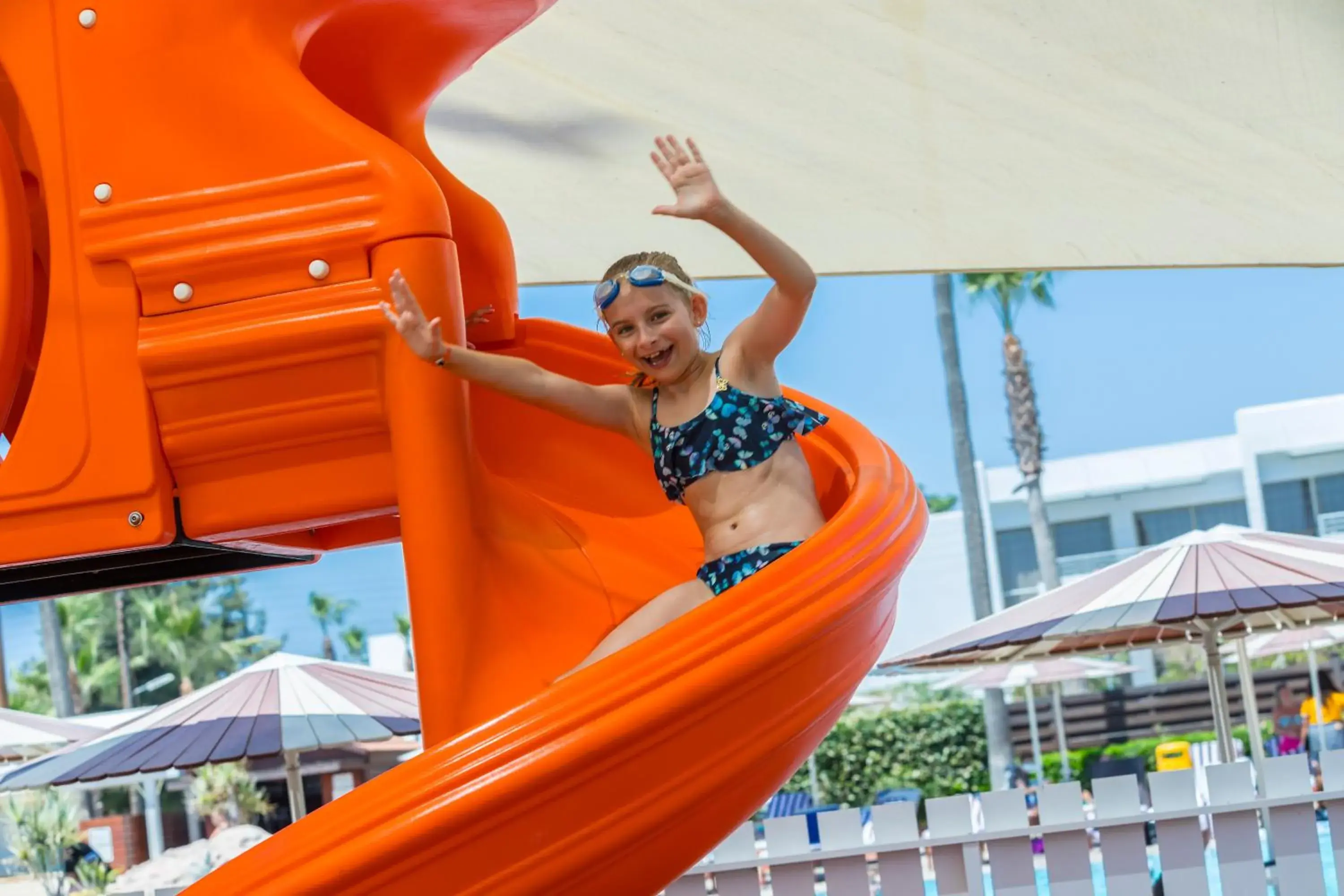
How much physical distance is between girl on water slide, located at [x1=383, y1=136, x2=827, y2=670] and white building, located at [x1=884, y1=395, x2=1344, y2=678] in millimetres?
27541

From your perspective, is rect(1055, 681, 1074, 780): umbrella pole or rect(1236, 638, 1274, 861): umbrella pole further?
rect(1055, 681, 1074, 780): umbrella pole

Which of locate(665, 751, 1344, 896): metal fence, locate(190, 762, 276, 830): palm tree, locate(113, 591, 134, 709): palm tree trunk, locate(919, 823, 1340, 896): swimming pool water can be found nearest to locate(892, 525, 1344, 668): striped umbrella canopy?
locate(919, 823, 1340, 896): swimming pool water

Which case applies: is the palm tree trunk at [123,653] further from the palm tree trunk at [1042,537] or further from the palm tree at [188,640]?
the palm tree trunk at [1042,537]

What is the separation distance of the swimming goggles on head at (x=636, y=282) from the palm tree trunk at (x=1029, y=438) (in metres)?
24.7

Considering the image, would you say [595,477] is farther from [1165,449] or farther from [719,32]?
[1165,449]

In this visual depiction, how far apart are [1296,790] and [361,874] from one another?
4.18m

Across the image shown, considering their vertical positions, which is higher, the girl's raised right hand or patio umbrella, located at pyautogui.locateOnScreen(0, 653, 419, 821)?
the girl's raised right hand

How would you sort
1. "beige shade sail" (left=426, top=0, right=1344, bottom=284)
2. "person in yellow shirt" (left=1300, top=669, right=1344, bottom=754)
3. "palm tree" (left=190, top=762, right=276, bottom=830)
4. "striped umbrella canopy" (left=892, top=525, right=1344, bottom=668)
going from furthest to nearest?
"palm tree" (left=190, top=762, right=276, bottom=830), "person in yellow shirt" (left=1300, top=669, right=1344, bottom=754), "striped umbrella canopy" (left=892, top=525, right=1344, bottom=668), "beige shade sail" (left=426, top=0, right=1344, bottom=284)

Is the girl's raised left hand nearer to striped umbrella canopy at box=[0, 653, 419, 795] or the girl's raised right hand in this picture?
the girl's raised right hand

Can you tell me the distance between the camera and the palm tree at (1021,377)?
27266 mm

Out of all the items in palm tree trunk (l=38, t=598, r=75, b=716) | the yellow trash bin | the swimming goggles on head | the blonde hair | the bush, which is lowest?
the bush

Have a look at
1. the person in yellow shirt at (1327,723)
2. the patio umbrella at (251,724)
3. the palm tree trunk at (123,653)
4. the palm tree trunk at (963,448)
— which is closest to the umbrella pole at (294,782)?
the patio umbrella at (251,724)

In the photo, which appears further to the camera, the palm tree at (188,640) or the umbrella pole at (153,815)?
the palm tree at (188,640)

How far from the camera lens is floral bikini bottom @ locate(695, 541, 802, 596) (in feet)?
7.30
